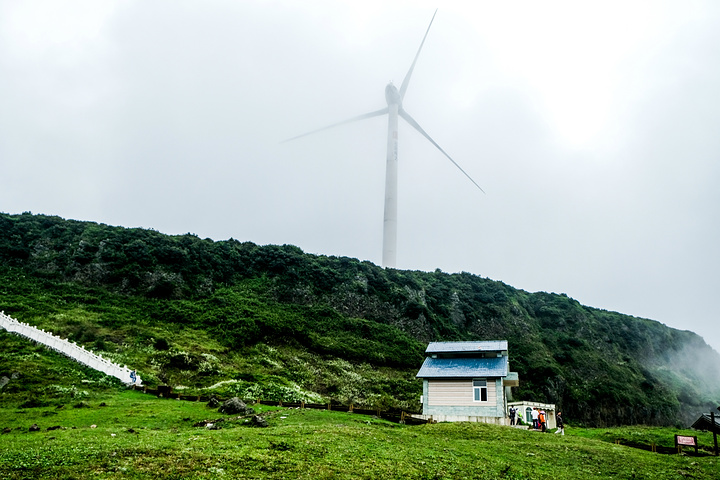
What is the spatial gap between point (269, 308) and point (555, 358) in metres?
49.8

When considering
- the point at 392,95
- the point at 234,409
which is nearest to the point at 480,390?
the point at 234,409

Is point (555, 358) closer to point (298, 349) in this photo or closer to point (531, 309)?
point (531, 309)

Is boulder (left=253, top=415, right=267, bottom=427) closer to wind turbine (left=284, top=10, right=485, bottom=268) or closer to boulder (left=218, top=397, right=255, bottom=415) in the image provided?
boulder (left=218, top=397, right=255, bottom=415)

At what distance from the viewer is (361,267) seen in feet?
319

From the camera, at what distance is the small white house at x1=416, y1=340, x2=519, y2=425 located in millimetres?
35125

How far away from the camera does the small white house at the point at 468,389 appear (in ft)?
115

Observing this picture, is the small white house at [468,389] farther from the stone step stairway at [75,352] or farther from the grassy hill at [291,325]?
the stone step stairway at [75,352]

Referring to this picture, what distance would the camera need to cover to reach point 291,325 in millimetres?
70062

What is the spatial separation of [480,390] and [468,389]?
828mm

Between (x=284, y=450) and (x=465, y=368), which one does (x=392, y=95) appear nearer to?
(x=465, y=368)

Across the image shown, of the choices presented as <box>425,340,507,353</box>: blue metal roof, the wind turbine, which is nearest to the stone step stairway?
<box>425,340,507,353</box>: blue metal roof

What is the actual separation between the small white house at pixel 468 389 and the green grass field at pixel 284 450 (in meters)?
4.44

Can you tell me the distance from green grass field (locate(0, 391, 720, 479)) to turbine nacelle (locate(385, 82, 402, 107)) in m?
73.7

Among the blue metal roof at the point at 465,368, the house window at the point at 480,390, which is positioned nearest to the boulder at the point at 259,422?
the blue metal roof at the point at 465,368
